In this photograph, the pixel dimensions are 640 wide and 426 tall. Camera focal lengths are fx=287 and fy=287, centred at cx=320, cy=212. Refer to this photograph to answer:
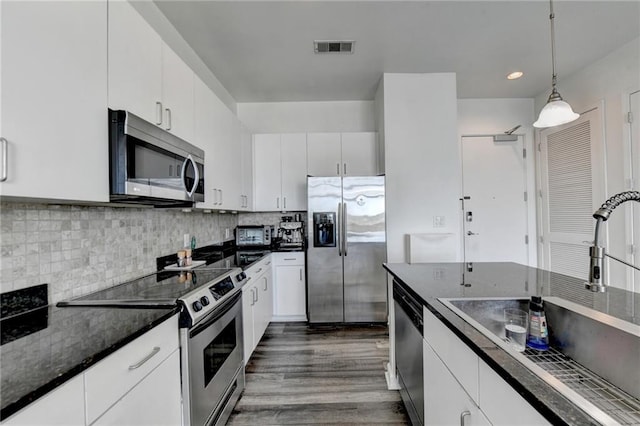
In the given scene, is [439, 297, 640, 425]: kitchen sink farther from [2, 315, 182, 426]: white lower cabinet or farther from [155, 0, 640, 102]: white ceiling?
[155, 0, 640, 102]: white ceiling

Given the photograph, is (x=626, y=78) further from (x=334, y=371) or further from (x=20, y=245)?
(x=20, y=245)

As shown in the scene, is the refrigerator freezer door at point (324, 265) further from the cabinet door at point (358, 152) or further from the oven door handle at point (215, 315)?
the oven door handle at point (215, 315)

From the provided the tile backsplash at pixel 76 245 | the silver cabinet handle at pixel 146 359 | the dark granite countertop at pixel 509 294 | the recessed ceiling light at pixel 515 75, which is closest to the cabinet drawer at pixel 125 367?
the silver cabinet handle at pixel 146 359

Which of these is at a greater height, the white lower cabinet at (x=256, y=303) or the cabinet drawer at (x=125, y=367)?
the cabinet drawer at (x=125, y=367)

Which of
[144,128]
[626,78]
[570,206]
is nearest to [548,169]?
[570,206]

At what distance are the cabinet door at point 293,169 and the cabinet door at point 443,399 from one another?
2642 millimetres

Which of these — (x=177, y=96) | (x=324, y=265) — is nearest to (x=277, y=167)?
(x=324, y=265)

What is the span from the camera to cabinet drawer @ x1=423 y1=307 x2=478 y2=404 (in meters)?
0.95

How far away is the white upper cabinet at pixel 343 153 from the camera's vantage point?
146 inches

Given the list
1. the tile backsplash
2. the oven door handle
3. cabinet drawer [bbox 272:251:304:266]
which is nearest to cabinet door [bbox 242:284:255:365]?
the oven door handle

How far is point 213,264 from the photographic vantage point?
2334 mm

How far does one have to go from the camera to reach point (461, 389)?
3.39 feet

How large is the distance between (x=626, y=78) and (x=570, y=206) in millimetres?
1418

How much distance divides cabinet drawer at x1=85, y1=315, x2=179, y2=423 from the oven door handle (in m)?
0.13
